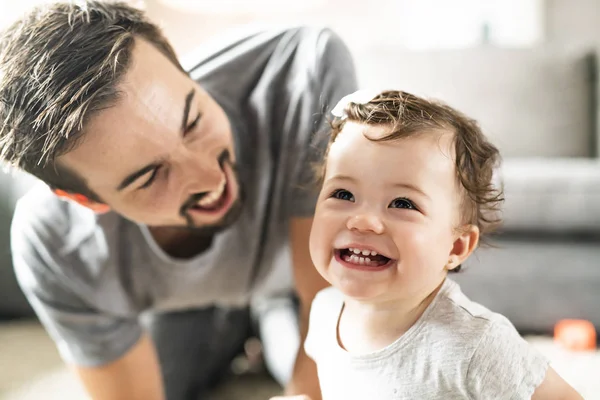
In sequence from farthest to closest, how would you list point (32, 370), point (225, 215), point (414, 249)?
point (32, 370) → point (225, 215) → point (414, 249)

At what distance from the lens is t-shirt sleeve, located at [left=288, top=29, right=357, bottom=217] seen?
411 millimetres

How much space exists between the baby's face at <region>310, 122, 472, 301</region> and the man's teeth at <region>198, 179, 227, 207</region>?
0.53 ft

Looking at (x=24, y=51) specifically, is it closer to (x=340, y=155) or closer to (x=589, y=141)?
(x=340, y=155)

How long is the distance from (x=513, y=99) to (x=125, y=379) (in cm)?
52

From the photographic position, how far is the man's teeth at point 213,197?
46cm

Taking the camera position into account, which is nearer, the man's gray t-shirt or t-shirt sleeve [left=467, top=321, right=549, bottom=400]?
t-shirt sleeve [left=467, top=321, right=549, bottom=400]

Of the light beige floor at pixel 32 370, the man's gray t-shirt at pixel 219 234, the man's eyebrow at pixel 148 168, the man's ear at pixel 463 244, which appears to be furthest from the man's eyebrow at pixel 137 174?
the light beige floor at pixel 32 370

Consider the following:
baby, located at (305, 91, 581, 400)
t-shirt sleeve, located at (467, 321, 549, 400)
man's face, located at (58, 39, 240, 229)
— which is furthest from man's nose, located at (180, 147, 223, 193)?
t-shirt sleeve, located at (467, 321, 549, 400)

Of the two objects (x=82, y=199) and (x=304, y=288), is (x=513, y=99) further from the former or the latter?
(x=82, y=199)

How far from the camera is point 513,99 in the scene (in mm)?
583

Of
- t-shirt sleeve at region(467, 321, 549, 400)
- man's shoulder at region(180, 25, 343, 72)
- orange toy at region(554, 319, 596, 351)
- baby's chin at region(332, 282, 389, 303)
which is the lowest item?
orange toy at region(554, 319, 596, 351)

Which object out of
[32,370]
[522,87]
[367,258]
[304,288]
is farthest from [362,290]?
[32,370]

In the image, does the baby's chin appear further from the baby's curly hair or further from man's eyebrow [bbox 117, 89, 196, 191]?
man's eyebrow [bbox 117, 89, 196, 191]

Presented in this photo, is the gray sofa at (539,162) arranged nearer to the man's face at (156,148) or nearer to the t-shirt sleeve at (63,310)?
the t-shirt sleeve at (63,310)
